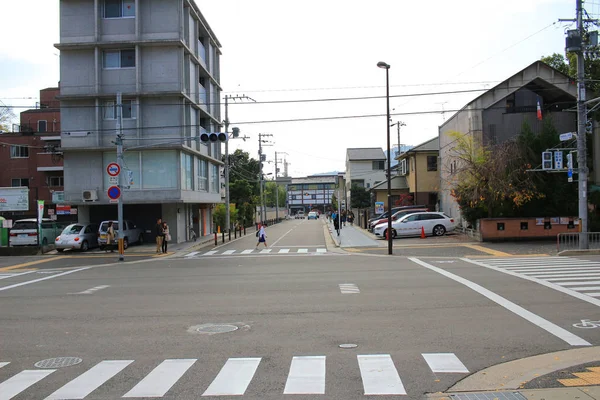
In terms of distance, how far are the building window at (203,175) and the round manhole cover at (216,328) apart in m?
30.2

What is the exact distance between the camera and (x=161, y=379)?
680cm

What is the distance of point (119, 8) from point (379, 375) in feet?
108

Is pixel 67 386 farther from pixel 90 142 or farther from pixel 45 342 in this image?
pixel 90 142

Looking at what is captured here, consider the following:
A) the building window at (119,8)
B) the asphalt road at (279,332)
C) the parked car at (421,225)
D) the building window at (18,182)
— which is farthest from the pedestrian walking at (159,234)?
the building window at (18,182)

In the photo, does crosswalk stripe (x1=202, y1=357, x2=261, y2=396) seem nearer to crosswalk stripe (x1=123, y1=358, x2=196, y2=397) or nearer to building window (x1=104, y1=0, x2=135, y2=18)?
crosswalk stripe (x1=123, y1=358, x2=196, y2=397)

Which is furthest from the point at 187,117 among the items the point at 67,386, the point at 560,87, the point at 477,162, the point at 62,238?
the point at 67,386

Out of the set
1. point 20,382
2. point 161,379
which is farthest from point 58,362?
point 161,379

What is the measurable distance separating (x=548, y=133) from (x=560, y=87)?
194 inches

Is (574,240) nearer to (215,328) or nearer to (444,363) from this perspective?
(444,363)

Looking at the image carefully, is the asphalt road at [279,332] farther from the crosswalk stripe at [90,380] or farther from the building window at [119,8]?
the building window at [119,8]

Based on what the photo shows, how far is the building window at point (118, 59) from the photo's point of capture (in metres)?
33.5

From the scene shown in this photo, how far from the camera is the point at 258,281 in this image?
52.6 ft

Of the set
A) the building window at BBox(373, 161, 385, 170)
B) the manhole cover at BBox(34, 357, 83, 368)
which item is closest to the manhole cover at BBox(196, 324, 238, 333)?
the manhole cover at BBox(34, 357, 83, 368)

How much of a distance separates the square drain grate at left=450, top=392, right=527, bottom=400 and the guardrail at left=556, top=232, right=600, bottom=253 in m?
18.7
